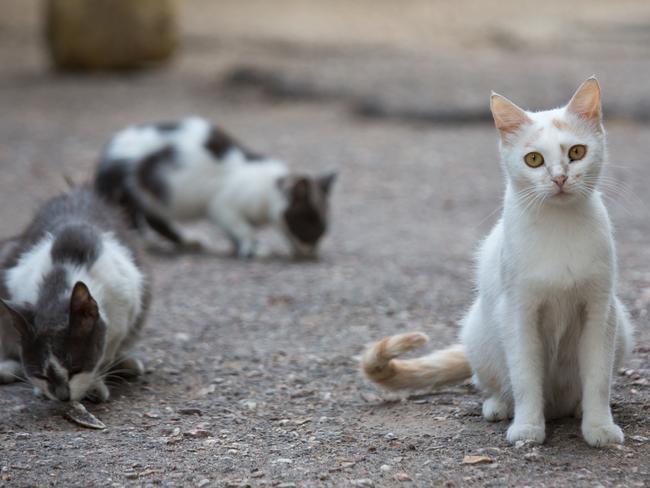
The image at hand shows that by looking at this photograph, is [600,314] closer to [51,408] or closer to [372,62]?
[51,408]

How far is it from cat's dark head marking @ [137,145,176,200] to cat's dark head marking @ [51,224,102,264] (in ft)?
9.64

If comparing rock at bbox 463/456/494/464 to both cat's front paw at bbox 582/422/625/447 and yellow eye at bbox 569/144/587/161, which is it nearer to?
cat's front paw at bbox 582/422/625/447

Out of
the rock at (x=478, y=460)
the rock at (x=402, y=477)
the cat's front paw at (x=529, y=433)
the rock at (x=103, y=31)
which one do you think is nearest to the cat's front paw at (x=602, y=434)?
the cat's front paw at (x=529, y=433)

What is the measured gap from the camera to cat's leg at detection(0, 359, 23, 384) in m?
4.32

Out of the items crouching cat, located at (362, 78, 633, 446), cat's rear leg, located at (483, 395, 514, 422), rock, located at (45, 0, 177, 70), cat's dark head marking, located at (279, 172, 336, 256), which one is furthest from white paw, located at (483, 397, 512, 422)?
rock, located at (45, 0, 177, 70)

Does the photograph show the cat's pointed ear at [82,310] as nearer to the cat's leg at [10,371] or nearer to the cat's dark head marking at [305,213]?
the cat's leg at [10,371]

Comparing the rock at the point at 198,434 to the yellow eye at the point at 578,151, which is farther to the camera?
the rock at the point at 198,434

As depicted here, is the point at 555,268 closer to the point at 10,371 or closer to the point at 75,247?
the point at 75,247

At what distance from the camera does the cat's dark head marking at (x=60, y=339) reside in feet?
12.7

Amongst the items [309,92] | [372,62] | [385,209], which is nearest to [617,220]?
[385,209]

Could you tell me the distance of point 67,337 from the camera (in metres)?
3.88

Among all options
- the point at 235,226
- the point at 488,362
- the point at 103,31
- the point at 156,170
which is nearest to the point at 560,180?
the point at 488,362

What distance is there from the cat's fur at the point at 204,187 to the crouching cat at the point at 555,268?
376cm

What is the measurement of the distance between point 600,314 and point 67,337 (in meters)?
1.99
